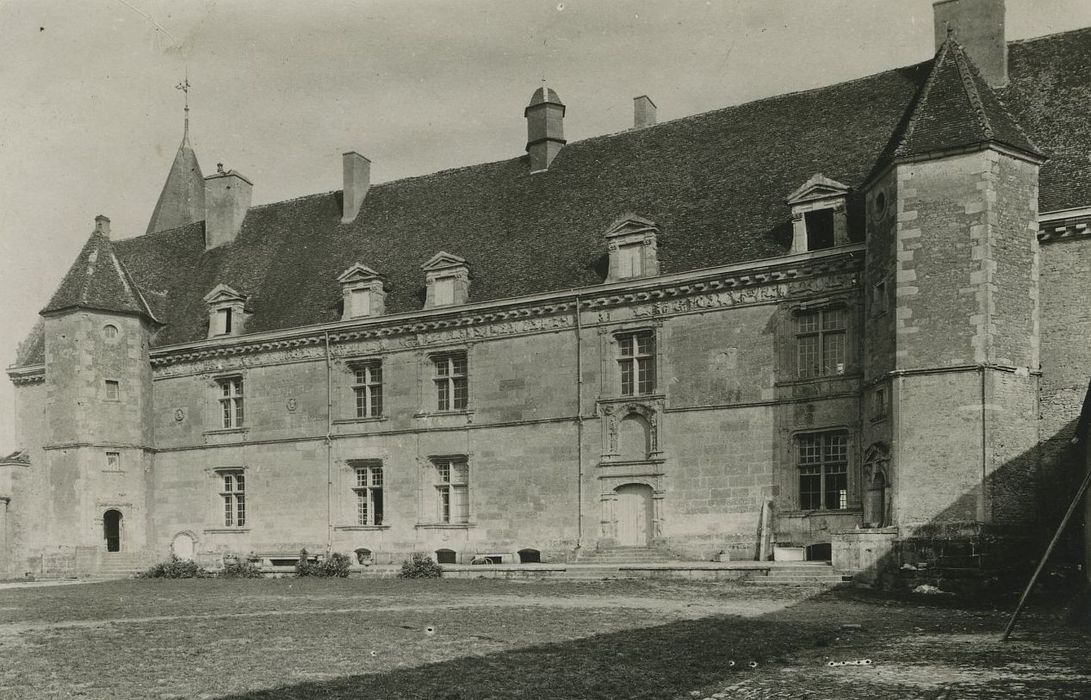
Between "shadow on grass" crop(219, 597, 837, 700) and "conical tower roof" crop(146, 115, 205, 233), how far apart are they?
119 ft

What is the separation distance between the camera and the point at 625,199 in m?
26.7

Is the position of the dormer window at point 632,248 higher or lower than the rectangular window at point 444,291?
higher

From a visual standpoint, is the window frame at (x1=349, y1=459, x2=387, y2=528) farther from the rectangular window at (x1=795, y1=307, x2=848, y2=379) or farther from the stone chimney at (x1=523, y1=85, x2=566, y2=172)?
the rectangular window at (x1=795, y1=307, x2=848, y2=379)

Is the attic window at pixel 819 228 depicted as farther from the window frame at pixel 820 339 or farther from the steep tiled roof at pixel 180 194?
the steep tiled roof at pixel 180 194

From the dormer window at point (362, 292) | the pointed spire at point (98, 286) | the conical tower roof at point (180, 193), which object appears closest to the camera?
the dormer window at point (362, 292)

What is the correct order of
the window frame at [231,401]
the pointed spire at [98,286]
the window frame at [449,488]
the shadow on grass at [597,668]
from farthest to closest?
the pointed spire at [98,286]
the window frame at [231,401]
the window frame at [449,488]
the shadow on grass at [597,668]

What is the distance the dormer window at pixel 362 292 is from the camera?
28.4m

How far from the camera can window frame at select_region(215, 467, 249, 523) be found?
30703 millimetres

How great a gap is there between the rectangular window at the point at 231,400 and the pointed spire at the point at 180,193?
14.8 meters

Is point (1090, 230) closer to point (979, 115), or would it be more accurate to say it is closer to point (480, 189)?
point (979, 115)

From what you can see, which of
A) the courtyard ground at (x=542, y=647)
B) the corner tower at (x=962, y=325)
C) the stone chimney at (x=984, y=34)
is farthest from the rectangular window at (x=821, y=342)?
the stone chimney at (x=984, y=34)

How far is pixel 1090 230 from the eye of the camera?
64.6 ft

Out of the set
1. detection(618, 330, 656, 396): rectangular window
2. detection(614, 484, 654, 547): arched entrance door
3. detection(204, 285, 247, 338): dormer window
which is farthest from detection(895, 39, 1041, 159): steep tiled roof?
detection(204, 285, 247, 338): dormer window

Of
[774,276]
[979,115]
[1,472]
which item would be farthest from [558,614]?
[1,472]
